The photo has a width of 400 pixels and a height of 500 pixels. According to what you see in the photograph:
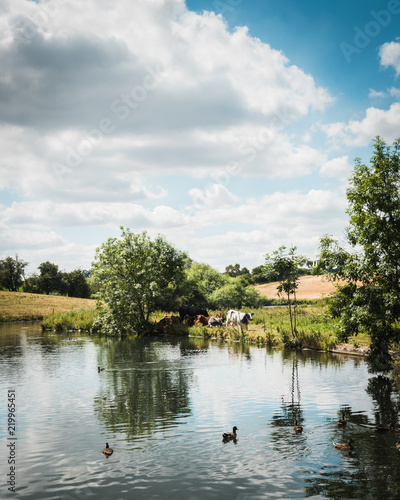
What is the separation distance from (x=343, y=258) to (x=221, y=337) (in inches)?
925

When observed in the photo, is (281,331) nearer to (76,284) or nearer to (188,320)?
(188,320)

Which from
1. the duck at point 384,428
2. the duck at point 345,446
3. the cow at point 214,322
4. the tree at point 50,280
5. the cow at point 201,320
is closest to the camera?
the duck at point 345,446

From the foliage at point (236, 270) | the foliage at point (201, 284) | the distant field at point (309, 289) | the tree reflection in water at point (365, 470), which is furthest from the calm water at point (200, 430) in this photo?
the foliage at point (236, 270)

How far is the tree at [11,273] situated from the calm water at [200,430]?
104136mm

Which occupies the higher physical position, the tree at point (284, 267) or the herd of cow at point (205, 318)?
the tree at point (284, 267)

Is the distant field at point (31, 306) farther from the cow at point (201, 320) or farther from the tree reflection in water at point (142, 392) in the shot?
the tree reflection in water at point (142, 392)

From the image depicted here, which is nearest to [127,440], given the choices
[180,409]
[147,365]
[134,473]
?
[134,473]

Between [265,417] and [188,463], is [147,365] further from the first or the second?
[188,463]

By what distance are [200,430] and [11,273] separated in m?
123

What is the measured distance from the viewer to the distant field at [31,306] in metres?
78.1

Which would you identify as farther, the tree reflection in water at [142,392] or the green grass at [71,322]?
the green grass at [71,322]

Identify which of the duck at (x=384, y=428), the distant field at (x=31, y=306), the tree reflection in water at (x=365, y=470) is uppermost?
the distant field at (x=31, y=306)

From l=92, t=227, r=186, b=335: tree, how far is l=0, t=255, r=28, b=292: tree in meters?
83.8

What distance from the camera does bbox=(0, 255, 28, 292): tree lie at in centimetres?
12319
